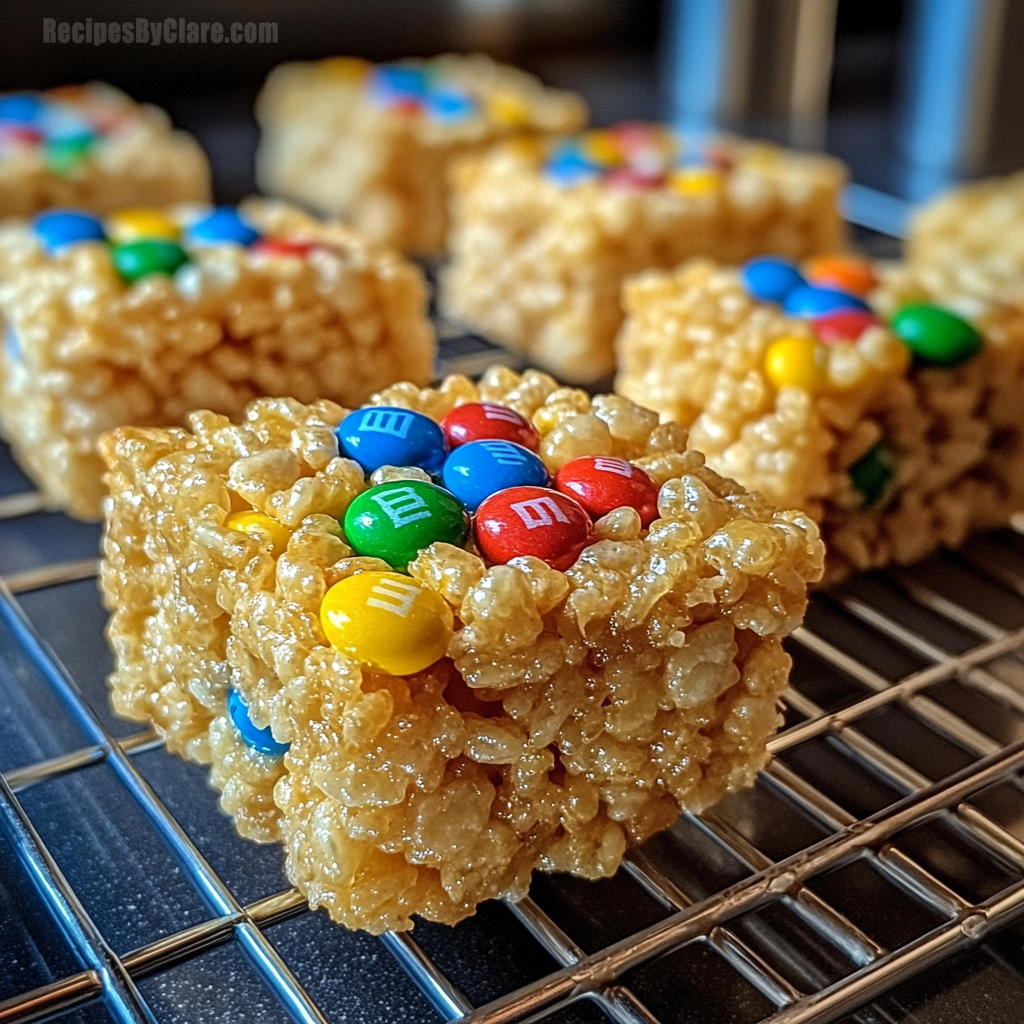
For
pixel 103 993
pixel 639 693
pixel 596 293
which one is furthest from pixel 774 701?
pixel 596 293

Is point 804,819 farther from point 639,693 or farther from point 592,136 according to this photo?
point 592,136

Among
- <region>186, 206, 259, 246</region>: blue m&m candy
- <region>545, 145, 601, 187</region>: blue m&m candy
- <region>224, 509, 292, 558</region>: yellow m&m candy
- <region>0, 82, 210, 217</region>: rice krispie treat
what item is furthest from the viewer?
<region>0, 82, 210, 217</region>: rice krispie treat

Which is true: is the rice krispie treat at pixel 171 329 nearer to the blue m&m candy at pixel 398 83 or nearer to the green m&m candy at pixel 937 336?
the green m&m candy at pixel 937 336

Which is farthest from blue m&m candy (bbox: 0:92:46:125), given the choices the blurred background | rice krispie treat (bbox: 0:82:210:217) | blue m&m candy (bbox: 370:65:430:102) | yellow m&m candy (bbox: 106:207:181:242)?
yellow m&m candy (bbox: 106:207:181:242)

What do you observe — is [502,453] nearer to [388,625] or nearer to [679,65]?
[388,625]

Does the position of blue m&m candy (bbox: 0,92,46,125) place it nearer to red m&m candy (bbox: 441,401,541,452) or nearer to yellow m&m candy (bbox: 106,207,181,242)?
yellow m&m candy (bbox: 106,207,181,242)
